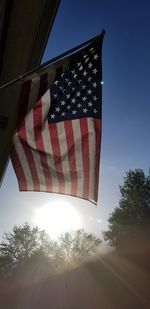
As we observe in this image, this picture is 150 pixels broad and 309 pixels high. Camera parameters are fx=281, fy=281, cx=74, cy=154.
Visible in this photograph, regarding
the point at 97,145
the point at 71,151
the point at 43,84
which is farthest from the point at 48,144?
the point at 43,84

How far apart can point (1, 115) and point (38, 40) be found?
63.2 inches

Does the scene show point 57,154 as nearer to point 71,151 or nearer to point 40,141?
point 71,151

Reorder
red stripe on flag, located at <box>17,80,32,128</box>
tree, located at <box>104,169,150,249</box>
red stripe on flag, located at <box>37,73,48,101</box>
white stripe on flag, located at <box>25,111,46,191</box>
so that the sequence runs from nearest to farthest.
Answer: red stripe on flag, located at <box>17,80,32,128</box> → red stripe on flag, located at <box>37,73,48,101</box> → white stripe on flag, located at <box>25,111,46,191</box> → tree, located at <box>104,169,150,249</box>

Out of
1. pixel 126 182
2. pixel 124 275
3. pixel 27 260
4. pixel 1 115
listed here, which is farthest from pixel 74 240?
pixel 1 115

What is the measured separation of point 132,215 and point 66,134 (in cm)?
3785

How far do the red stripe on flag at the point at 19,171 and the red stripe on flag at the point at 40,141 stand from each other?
0.32 meters

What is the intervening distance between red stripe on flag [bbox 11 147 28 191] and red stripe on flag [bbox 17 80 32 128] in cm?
44

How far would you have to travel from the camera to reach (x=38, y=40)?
4.15 metres

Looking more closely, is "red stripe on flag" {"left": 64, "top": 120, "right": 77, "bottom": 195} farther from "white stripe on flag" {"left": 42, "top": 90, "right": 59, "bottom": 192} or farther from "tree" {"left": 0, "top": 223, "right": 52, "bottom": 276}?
Answer: "tree" {"left": 0, "top": 223, "right": 52, "bottom": 276}

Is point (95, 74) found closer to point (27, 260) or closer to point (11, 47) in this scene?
point (11, 47)

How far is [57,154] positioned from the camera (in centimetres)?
431

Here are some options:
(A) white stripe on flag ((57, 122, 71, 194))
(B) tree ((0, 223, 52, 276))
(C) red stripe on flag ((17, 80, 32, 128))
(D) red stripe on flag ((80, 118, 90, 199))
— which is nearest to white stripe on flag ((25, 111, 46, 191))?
(C) red stripe on flag ((17, 80, 32, 128))

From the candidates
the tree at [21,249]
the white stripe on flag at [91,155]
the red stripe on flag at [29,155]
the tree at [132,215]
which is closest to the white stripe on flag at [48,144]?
the red stripe on flag at [29,155]

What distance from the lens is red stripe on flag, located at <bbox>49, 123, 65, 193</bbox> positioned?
429cm
